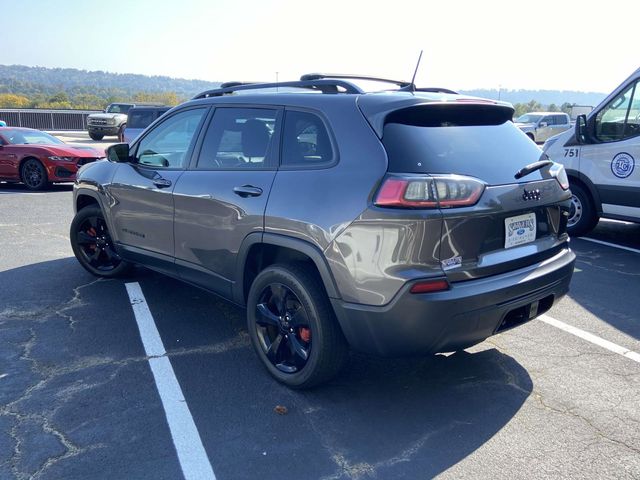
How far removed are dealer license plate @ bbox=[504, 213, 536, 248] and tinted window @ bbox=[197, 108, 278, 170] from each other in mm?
1491

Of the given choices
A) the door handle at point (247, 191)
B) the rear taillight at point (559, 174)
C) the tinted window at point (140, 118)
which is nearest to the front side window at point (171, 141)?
the door handle at point (247, 191)

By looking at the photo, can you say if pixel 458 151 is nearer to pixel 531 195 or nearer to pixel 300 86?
pixel 531 195

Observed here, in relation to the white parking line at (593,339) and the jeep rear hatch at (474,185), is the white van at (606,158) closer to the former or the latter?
the white parking line at (593,339)

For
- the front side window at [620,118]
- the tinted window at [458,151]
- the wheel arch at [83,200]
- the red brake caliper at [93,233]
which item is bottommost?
the red brake caliper at [93,233]

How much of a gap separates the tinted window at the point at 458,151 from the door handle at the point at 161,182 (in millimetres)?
1975

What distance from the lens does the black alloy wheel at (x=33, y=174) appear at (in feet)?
38.8

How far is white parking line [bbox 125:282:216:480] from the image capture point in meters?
2.83

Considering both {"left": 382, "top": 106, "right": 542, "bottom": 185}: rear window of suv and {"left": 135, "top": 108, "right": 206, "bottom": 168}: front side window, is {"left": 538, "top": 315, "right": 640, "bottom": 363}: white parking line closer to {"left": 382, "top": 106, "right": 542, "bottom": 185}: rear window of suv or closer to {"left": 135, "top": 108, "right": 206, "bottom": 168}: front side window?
{"left": 382, "top": 106, "right": 542, "bottom": 185}: rear window of suv

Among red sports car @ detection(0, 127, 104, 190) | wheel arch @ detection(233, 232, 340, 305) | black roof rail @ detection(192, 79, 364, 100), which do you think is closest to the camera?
wheel arch @ detection(233, 232, 340, 305)

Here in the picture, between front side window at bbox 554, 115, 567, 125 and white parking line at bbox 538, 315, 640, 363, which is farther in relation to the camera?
front side window at bbox 554, 115, 567, 125

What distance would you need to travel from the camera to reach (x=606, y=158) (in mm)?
7301

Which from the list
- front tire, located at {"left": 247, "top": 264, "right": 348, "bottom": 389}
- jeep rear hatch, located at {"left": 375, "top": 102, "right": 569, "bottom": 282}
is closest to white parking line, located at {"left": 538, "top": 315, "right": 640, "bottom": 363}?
jeep rear hatch, located at {"left": 375, "top": 102, "right": 569, "bottom": 282}

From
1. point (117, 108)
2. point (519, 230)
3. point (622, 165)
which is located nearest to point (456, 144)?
point (519, 230)

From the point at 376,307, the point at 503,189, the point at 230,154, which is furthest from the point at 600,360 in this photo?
the point at 230,154
